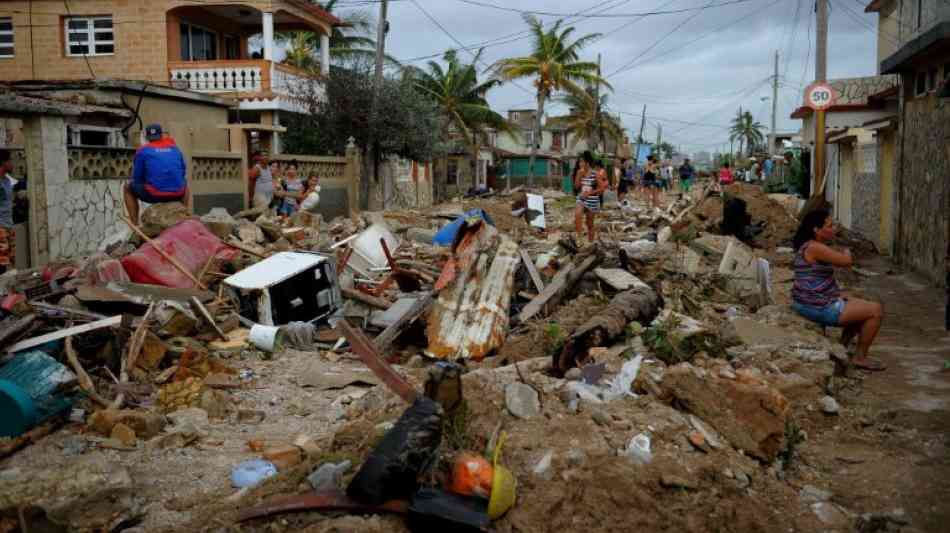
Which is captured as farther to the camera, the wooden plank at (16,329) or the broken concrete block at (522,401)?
the wooden plank at (16,329)

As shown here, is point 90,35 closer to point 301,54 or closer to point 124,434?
point 301,54

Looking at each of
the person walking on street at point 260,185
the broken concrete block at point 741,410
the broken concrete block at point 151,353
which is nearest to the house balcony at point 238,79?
the person walking on street at point 260,185

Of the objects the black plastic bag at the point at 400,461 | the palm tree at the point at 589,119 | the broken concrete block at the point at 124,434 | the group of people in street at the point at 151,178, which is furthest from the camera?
the palm tree at the point at 589,119

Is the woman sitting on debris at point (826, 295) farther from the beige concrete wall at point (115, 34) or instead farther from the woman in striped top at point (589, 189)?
the beige concrete wall at point (115, 34)

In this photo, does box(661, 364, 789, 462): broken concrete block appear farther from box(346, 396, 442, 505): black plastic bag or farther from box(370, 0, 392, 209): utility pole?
box(370, 0, 392, 209): utility pole

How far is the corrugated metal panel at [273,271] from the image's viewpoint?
830cm

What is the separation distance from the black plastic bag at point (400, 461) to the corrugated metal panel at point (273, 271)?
466 centimetres

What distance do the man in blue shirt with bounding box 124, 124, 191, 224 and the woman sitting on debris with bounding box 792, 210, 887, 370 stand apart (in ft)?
24.2

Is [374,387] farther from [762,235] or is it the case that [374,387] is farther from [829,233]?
[762,235]

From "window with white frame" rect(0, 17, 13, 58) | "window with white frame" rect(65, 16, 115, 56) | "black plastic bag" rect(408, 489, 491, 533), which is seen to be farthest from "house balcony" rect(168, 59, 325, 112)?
"black plastic bag" rect(408, 489, 491, 533)

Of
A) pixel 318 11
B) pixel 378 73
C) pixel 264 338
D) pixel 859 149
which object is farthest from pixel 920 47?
pixel 318 11

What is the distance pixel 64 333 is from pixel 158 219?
3.91m

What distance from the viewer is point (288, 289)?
27.7ft

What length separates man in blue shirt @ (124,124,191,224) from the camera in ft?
33.0
